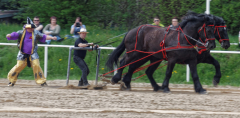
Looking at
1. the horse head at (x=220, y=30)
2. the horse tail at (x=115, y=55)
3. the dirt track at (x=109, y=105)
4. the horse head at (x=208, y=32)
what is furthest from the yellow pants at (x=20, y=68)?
the horse head at (x=220, y=30)

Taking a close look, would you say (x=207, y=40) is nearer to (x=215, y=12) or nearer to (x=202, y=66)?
(x=202, y=66)

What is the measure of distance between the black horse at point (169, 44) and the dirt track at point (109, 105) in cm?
76

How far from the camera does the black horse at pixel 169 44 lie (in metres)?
7.33

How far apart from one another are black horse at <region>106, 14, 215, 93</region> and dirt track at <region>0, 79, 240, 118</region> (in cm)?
76

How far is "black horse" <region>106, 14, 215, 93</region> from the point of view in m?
7.33

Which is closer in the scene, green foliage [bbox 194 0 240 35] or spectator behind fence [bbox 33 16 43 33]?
spectator behind fence [bbox 33 16 43 33]

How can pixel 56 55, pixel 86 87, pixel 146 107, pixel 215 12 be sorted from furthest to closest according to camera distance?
pixel 215 12 → pixel 56 55 → pixel 86 87 → pixel 146 107

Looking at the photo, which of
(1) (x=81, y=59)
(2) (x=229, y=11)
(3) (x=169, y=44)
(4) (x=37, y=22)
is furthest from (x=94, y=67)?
(2) (x=229, y=11)

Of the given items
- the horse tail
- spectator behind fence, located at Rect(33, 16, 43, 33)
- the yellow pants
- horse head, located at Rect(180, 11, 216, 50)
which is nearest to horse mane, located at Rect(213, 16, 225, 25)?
horse head, located at Rect(180, 11, 216, 50)

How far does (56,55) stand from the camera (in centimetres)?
1193

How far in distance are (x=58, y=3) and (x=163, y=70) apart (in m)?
6.01

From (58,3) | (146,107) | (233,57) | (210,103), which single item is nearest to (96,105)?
(146,107)

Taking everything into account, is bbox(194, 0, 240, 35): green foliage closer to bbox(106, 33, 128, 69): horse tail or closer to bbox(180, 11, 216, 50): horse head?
bbox(106, 33, 128, 69): horse tail

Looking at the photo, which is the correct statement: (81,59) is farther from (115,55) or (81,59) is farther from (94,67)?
(94,67)
